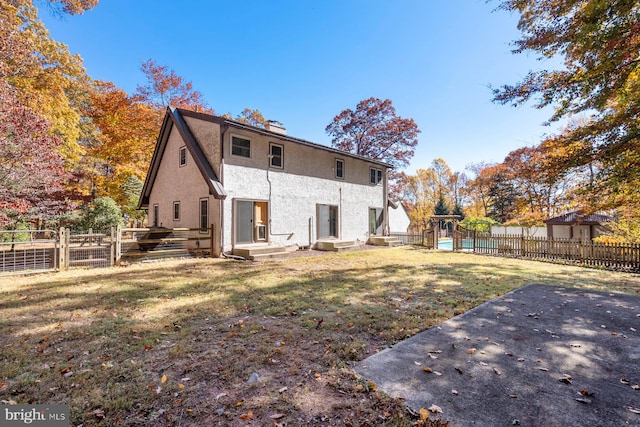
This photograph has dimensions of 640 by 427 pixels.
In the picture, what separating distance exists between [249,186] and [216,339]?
9.40 m

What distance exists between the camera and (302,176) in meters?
14.7

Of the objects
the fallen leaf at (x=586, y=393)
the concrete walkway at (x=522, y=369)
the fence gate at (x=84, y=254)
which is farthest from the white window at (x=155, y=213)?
the fallen leaf at (x=586, y=393)

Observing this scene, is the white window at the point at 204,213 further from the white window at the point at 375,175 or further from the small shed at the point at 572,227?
the small shed at the point at 572,227

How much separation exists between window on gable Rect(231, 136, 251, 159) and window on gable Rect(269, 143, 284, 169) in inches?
45.5

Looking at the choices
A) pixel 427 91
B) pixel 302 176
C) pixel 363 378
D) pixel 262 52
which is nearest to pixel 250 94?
pixel 262 52

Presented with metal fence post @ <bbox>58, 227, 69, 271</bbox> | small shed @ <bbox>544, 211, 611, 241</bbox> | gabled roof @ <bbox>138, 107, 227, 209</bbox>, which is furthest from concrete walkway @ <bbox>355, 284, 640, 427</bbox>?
small shed @ <bbox>544, 211, 611, 241</bbox>

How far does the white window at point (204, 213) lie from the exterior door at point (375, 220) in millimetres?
10466

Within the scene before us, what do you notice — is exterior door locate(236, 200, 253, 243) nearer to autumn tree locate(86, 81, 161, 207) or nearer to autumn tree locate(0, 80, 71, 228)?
autumn tree locate(0, 80, 71, 228)

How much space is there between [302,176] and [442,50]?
352 inches

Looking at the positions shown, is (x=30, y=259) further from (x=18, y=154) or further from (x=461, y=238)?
(x=461, y=238)

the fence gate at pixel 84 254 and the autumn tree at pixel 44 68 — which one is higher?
the autumn tree at pixel 44 68

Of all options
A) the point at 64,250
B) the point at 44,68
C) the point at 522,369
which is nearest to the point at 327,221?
the point at 64,250

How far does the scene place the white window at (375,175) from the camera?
18.9 meters

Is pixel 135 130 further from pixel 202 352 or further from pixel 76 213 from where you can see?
pixel 202 352
